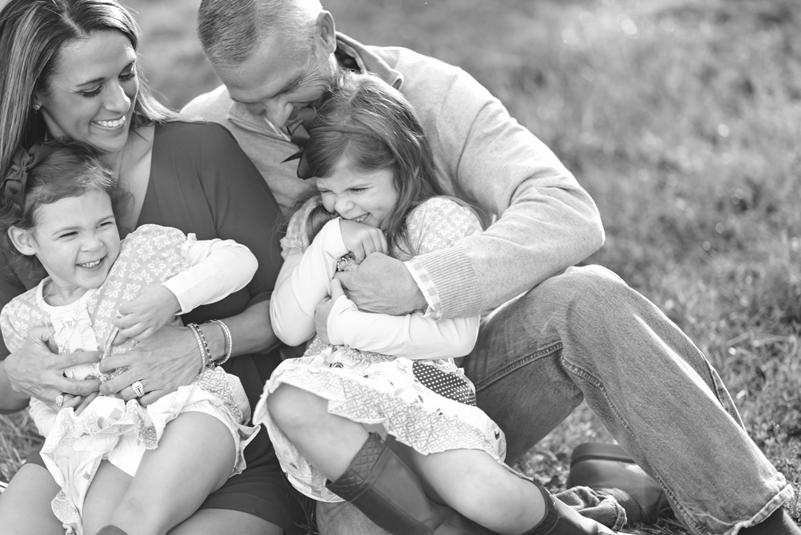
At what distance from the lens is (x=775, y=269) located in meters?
3.47

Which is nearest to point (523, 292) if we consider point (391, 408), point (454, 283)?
point (454, 283)

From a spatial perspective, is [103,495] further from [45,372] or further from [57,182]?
[57,182]

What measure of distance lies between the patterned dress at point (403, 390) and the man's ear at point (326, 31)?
0.57 m

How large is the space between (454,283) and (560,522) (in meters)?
0.62

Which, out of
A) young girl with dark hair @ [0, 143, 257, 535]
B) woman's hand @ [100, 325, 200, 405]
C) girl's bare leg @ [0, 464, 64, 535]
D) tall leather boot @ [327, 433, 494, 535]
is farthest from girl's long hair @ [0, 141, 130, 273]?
tall leather boot @ [327, 433, 494, 535]

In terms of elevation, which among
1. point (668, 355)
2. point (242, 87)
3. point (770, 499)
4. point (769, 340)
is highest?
point (242, 87)

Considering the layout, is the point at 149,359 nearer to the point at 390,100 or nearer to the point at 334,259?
the point at 334,259

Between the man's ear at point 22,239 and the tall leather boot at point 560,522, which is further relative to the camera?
the man's ear at point 22,239

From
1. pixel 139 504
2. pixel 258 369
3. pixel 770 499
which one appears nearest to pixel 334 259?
pixel 258 369

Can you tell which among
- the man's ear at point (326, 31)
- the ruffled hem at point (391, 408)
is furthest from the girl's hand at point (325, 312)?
the man's ear at point (326, 31)

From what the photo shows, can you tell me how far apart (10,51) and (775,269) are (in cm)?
282

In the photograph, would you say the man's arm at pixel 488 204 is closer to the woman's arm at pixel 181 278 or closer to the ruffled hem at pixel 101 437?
the woman's arm at pixel 181 278

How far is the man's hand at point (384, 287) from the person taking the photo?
223cm

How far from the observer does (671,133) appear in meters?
4.60
